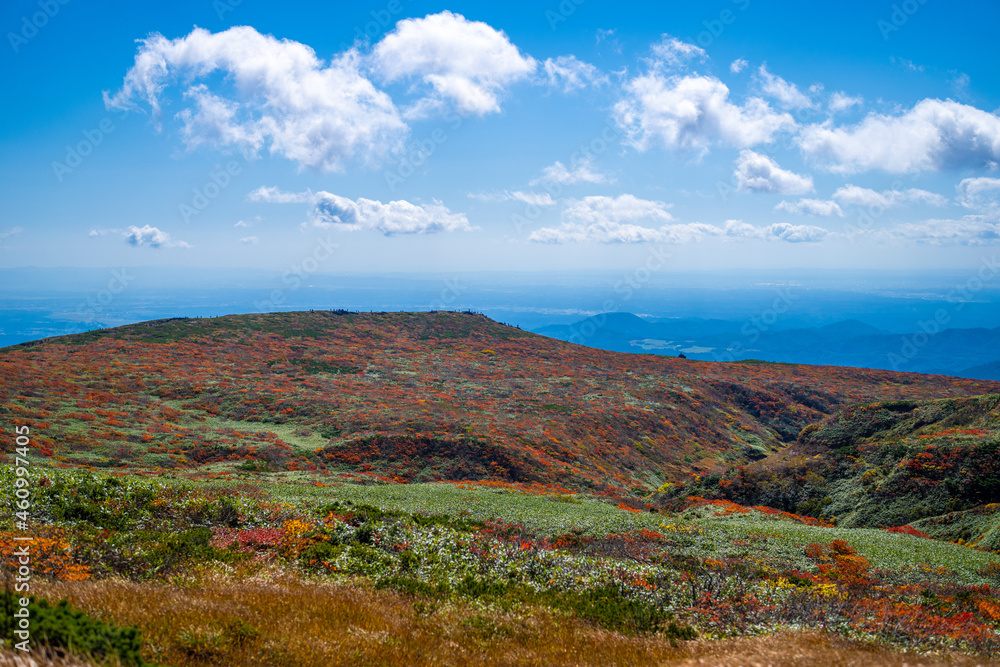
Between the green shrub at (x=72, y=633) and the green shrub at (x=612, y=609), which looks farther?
the green shrub at (x=612, y=609)

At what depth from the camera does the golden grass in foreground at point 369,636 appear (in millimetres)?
6023

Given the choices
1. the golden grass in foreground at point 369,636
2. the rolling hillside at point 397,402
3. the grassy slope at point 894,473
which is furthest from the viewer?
the rolling hillside at point 397,402

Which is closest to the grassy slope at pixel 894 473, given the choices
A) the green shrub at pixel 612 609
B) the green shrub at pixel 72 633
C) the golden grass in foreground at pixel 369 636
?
the green shrub at pixel 612 609

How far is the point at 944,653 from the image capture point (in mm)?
7148

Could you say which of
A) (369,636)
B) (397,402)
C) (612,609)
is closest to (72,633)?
(369,636)

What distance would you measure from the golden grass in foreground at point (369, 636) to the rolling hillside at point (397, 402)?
22.5 meters

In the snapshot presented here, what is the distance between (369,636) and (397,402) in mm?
44824

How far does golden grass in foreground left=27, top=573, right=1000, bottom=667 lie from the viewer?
6023 mm

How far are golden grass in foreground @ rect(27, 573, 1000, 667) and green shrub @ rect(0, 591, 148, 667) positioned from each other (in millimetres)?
1275

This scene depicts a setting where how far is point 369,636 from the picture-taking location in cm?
681
